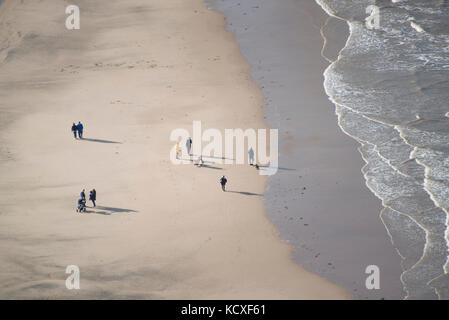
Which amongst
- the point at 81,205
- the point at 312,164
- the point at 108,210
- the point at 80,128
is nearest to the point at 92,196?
the point at 81,205

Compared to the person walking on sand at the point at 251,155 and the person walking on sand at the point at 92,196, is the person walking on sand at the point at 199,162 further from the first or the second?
the person walking on sand at the point at 92,196

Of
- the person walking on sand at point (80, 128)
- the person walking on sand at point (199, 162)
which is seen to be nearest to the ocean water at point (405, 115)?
the person walking on sand at point (199, 162)

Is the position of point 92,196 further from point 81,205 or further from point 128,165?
point 128,165

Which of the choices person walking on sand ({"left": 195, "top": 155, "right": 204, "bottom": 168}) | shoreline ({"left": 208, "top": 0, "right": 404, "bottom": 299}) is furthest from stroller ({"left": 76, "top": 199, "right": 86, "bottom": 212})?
shoreline ({"left": 208, "top": 0, "right": 404, "bottom": 299})

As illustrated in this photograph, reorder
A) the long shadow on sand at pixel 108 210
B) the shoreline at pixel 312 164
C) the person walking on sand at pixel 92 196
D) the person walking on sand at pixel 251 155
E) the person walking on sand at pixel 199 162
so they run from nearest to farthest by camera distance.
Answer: the shoreline at pixel 312 164 → the long shadow on sand at pixel 108 210 → the person walking on sand at pixel 92 196 → the person walking on sand at pixel 251 155 → the person walking on sand at pixel 199 162
